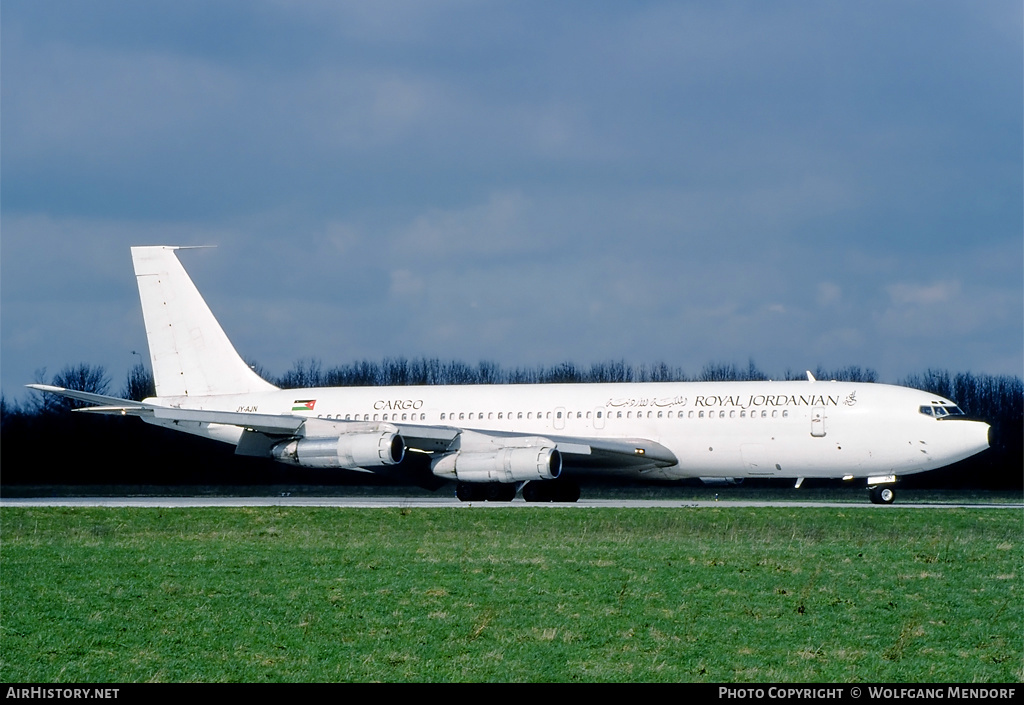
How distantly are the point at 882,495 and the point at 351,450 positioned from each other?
15112 millimetres

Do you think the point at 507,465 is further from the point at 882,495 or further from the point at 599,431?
the point at 882,495

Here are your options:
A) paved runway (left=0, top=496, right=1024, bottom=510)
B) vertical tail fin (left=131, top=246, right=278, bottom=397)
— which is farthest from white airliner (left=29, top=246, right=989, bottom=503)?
vertical tail fin (left=131, top=246, right=278, bottom=397)

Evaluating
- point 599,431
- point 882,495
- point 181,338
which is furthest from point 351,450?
point 882,495

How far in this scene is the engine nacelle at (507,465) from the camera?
3334 centimetres

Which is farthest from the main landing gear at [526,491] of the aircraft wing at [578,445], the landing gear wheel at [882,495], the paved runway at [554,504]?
the landing gear wheel at [882,495]

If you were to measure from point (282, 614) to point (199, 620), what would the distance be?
93 centimetres

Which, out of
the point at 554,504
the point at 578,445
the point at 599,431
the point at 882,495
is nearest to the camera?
the point at 554,504

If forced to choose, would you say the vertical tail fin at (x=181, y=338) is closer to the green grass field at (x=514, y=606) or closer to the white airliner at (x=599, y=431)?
the white airliner at (x=599, y=431)

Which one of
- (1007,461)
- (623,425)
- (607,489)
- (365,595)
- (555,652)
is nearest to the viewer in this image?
(555,652)

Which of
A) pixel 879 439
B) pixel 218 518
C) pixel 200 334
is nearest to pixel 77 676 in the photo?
pixel 218 518

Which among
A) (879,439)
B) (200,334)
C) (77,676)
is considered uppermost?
(200,334)

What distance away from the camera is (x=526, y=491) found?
122ft

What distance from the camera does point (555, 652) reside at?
12305 mm

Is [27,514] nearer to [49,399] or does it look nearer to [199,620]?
[199,620]
